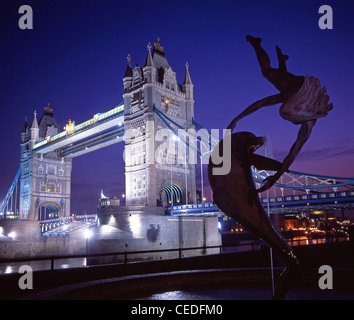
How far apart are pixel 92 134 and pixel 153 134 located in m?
18.2

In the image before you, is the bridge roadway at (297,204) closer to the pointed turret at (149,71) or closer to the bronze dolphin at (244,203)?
the pointed turret at (149,71)

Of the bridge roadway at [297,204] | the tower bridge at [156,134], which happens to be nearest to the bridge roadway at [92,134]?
the tower bridge at [156,134]

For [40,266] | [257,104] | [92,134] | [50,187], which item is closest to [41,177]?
[50,187]

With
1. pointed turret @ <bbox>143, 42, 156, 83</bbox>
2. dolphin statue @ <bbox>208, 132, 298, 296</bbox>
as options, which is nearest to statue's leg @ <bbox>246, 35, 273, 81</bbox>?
dolphin statue @ <bbox>208, 132, 298, 296</bbox>

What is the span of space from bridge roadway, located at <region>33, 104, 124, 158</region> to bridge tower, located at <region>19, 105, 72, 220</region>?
90.6 inches

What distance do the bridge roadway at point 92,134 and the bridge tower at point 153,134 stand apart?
4.55 m

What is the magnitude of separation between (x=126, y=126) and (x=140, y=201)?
10346 mm

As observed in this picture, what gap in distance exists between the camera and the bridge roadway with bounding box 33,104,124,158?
49.5m

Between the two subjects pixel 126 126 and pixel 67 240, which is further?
pixel 67 240

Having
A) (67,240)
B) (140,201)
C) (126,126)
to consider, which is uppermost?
(126,126)

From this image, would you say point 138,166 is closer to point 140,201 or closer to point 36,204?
point 140,201

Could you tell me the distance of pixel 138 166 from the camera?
42.0 meters
